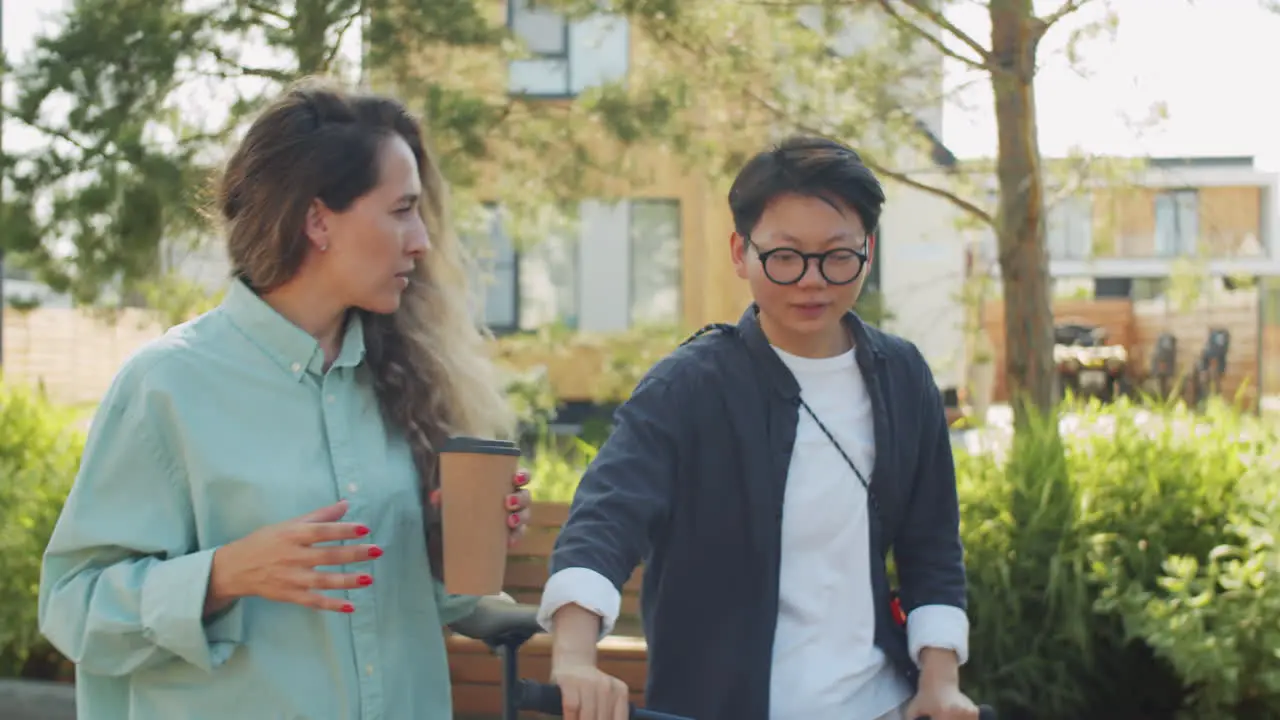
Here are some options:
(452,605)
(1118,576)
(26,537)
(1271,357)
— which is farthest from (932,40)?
(1271,357)

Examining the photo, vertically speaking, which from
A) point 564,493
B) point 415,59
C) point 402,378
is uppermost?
point 415,59

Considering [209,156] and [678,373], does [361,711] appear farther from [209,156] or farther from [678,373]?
[209,156]

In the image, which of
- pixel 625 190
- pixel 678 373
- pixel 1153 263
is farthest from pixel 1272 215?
pixel 678 373

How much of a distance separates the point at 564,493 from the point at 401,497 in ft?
13.2

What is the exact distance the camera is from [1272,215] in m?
50.8

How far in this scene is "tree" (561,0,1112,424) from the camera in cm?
676

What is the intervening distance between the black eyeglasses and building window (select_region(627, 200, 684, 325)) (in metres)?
16.9

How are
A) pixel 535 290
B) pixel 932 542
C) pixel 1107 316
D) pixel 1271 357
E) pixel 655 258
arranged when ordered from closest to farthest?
pixel 932 542
pixel 655 258
pixel 535 290
pixel 1271 357
pixel 1107 316

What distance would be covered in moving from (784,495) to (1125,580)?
2.98 m

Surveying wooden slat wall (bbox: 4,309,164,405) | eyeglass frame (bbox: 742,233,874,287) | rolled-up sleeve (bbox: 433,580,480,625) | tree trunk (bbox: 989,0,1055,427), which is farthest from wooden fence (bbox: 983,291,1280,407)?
eyeglass frame (bbox: 742,233,874,287)

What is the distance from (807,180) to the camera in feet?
7.52

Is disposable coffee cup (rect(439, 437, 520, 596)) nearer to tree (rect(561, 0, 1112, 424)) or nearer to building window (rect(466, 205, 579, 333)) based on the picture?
tree (rect(561, 0, 1112, 424))

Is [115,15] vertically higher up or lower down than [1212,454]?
higher up

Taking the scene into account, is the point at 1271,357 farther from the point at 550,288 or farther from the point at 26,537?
the point at 26,537
